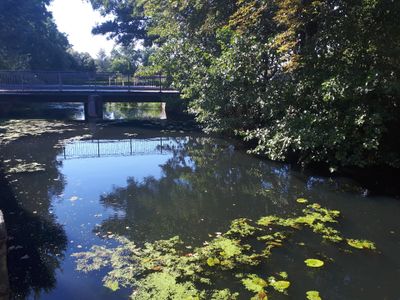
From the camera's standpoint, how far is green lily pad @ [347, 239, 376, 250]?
555 cm

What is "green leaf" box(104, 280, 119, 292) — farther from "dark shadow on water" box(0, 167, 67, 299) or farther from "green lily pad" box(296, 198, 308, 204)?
"green lily pad" box(296, 198, 308, 204)

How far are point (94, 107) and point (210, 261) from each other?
18574 millimetres

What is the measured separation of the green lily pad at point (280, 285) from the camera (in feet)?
14.5

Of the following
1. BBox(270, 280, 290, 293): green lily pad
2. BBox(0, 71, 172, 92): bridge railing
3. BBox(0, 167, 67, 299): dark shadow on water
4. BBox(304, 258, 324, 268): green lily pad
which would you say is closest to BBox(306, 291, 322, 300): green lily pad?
BBox(270, 280, 290, 293): green lily pad

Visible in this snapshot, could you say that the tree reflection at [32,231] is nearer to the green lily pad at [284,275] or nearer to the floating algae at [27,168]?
the floating algae at [27,168]

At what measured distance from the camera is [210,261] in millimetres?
5043

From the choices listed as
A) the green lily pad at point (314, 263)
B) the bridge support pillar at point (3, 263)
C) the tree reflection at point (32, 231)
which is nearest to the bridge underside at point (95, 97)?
the tree reflection at point (32, 231)

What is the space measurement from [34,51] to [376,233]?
122 feet

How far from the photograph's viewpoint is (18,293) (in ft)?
14.8

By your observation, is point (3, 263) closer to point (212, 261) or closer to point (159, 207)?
point (212, 261)

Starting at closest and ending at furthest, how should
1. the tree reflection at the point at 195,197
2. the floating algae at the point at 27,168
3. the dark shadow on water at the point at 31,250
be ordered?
the dark shadow on water at the point at 31,250 < the tree reflection at the point at 195,197 < the floating algae at the point at 27,168

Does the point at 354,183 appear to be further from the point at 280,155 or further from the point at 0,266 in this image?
the point at 0,266

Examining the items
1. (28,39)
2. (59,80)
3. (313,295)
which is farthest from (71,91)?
(313,295)

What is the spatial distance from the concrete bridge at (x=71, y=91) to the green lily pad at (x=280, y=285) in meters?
16.8
